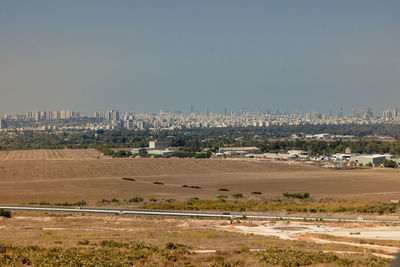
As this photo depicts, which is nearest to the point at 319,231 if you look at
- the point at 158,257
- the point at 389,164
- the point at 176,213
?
the point at 158,257

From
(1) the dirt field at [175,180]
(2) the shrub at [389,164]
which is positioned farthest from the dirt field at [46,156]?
(2) the shrub at [389,164]

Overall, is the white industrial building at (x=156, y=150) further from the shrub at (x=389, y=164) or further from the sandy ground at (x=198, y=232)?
the sandy ground at (x=198, y=232)

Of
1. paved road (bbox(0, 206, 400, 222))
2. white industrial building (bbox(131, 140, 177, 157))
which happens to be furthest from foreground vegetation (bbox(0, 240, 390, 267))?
white industrial building (bbox(131, 140, 177, 157))

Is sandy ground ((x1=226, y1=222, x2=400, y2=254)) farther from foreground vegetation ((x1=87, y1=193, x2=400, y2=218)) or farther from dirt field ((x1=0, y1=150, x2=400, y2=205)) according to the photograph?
dirt field ((x1=0, y1=150, x2=400, y2=205))

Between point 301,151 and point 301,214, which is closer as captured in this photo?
point 301,214

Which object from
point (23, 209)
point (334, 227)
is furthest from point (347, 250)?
point (23, 209)

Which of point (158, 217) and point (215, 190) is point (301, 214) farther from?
point (215, 190)
